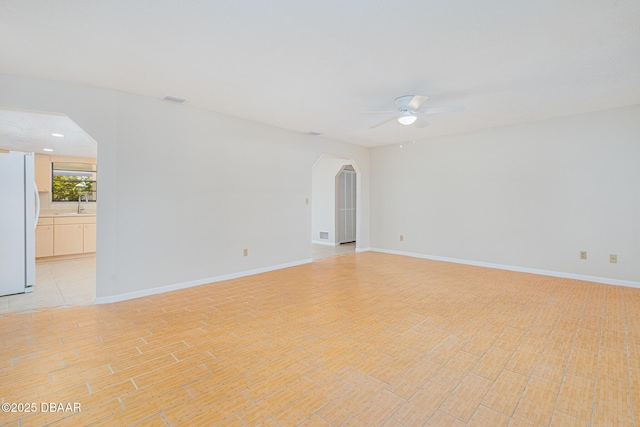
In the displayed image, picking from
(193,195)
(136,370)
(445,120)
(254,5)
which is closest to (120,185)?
(193,195)

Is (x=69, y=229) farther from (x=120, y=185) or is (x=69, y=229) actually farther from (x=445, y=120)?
(x=445, y=120)

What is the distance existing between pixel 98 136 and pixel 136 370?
2661 mm

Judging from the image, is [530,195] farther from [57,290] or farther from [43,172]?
[43,172]

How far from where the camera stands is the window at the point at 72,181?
6.54 m

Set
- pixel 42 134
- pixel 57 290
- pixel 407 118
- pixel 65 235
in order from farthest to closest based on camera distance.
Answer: pixel 65 235
pixel 42 134
pixel 57 290
pixel 407 118

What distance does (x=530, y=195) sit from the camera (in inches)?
189

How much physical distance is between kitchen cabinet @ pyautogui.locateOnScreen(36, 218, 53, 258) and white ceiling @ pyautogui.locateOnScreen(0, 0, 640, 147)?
3.68 m

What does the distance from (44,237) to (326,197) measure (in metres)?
5.94

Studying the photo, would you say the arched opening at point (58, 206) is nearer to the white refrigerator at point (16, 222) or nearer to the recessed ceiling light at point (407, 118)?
the white refrigerator at point (16, 222)

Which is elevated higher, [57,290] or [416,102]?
[416,102]

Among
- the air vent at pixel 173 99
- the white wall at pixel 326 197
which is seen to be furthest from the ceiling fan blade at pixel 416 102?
the white wall at pixel 326 197

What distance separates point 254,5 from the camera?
6.44ft

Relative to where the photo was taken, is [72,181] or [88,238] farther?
[72,181]

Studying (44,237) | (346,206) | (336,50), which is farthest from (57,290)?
(346,206)
